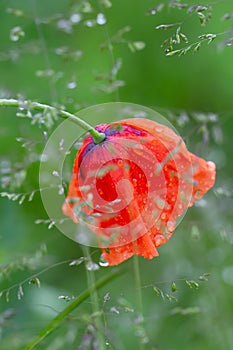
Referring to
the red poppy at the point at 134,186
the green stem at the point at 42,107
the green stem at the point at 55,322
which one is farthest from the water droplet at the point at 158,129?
the green stem at the point at 55,322

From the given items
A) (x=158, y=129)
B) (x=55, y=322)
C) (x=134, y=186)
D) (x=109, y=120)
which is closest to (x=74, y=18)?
(x=109, y=120)

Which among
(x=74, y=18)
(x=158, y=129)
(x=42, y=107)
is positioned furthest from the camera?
(x=74, y=18)

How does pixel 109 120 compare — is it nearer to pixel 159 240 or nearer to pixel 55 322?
pixel 159 240

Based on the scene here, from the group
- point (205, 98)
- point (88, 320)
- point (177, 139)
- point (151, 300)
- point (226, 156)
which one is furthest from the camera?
point (205, 98)

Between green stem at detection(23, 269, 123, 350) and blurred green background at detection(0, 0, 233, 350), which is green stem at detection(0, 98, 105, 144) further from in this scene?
green stem at detection(23, 269, 123, 350)

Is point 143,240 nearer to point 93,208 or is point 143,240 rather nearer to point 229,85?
point 93,208

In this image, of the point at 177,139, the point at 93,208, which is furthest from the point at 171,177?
the point at 93,208

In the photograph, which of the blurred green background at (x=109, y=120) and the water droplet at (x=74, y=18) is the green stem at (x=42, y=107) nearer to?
the blurred green background at (x=109, y=120)
